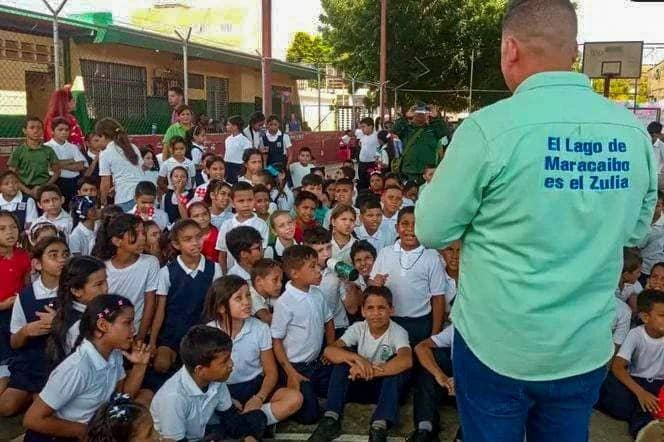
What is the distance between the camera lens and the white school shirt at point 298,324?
12.1 feet

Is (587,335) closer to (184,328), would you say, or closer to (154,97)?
(184,328)

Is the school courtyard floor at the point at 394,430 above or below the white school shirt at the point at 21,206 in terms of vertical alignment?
below

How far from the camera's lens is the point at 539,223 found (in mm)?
1380

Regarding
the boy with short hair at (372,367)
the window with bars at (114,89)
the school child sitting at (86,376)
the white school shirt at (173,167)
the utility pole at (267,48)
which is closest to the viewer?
the school child sitting at (86,376)

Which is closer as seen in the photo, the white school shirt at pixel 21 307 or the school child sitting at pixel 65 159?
the white school shirt at pixel 21 307

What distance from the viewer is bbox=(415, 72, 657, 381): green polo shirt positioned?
1379mm

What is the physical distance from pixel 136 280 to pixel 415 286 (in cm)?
168

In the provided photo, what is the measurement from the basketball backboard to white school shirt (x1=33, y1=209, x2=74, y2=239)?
41.9 ft

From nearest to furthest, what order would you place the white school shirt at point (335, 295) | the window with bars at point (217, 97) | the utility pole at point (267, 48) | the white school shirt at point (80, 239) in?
the white school shirt at point (335, 295) → the white school shirt at point (80, 239) → the utility pole at point (267, 48) → the window with bars at point (217, 97)

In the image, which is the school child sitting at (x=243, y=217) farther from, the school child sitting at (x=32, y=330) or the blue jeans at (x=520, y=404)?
the blue jeans at (x=520, y=404)

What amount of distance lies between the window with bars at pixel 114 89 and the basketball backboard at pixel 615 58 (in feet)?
35.4

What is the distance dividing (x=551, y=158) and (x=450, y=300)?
279cm

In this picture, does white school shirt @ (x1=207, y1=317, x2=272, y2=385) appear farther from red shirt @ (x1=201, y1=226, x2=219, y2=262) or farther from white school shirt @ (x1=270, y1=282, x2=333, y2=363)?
red shirt @ (x1=201, y1=226, x2=219, y2=262)

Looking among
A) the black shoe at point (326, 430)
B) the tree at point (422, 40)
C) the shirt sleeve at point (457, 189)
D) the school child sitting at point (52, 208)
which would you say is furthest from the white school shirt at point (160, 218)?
the tree at point (422, 40)
